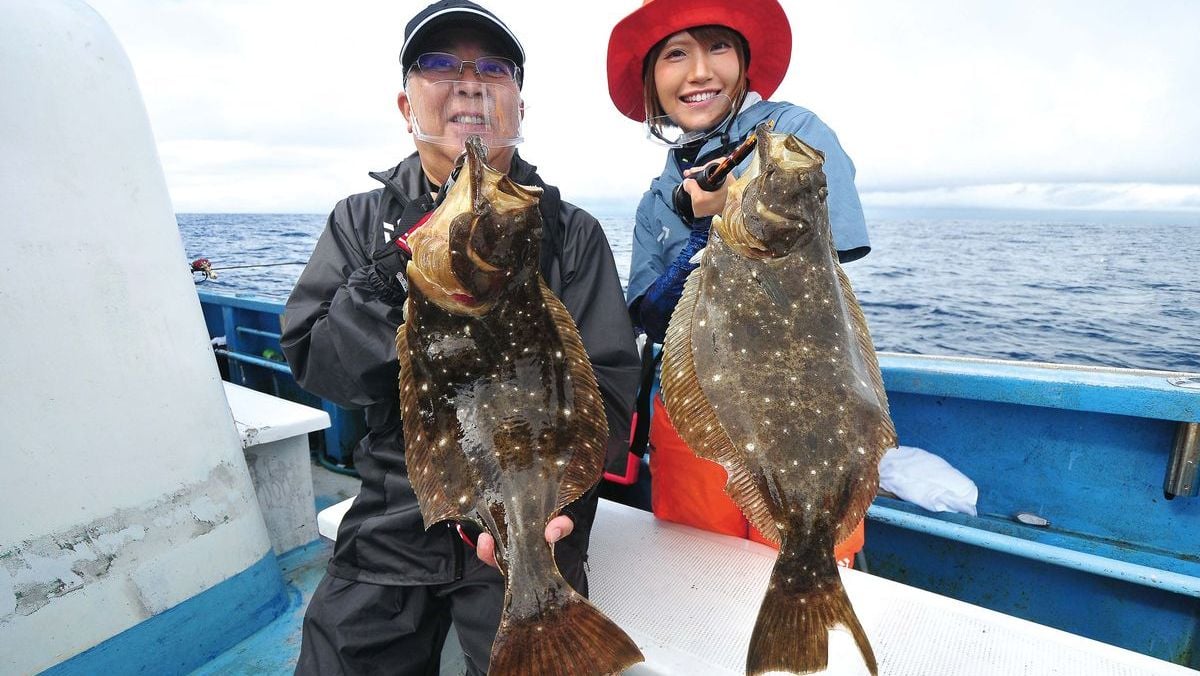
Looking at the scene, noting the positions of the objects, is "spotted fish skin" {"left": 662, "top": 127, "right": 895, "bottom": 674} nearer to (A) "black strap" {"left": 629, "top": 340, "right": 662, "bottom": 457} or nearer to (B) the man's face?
(B) the man's face

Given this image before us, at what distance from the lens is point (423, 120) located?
102 inches

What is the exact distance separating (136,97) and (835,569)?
3.61m

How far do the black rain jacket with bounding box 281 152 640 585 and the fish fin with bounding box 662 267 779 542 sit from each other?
17.2 inches

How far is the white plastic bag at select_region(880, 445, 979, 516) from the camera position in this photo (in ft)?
11.9

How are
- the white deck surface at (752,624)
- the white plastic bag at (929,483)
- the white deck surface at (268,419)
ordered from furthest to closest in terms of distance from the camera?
the white deck surface at (268,419) < the white plastic bag at (929,483) < the white deck surface at (752,624)

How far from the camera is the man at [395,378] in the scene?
7.91 ft

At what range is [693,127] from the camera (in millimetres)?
2854

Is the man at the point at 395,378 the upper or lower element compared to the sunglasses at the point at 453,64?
lower

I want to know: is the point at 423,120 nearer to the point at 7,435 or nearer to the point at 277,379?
the point at 7,435

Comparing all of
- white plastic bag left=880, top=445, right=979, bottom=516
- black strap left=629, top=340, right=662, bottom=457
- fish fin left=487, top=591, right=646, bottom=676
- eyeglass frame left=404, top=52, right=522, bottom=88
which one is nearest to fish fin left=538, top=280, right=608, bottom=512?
fish fin left=487, top=591, right=646, bottom=676

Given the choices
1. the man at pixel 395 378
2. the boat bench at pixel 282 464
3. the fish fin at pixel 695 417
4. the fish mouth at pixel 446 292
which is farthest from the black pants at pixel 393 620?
the boat bench at pixel 282 464

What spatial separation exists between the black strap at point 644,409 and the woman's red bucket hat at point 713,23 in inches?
60.2

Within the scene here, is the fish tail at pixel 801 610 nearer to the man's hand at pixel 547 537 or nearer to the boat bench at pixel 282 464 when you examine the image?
the man's hand at pixel 547 537

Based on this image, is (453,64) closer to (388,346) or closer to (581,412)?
(388,346)
